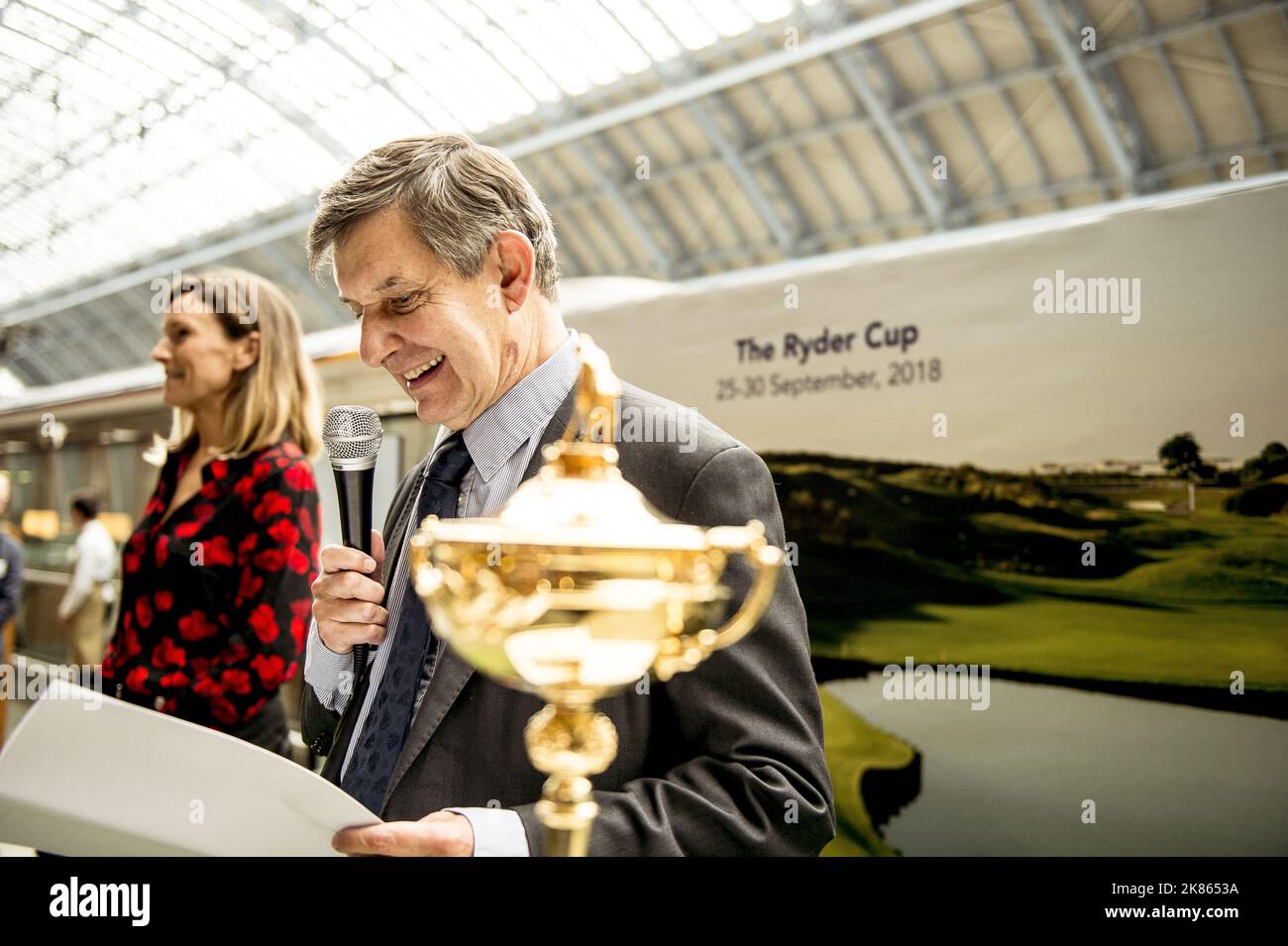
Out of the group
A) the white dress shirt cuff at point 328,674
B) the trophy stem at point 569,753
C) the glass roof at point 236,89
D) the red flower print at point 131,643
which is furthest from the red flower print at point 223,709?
the glass roof at point 236,89

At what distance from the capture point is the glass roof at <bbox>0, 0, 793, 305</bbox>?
442cm

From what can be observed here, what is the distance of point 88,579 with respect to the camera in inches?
346

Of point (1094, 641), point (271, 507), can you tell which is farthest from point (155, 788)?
point (1094, 641)

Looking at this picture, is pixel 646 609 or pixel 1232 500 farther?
pixel 1232 500

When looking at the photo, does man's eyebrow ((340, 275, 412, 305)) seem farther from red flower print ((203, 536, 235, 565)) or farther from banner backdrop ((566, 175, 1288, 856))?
banner backdrop ((566, 175, 1288, 856))

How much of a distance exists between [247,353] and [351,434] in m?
1.40

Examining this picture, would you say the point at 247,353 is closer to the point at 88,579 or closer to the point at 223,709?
the point at 223,709

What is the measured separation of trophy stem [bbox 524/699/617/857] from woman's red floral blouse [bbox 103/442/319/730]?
4.83ft

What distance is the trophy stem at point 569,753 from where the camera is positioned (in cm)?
73

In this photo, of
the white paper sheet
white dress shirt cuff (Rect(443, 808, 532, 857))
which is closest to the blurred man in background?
the white paper sheet

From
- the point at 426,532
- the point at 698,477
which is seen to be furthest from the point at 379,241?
the point at 426,532

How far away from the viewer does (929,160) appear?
13.2 m
